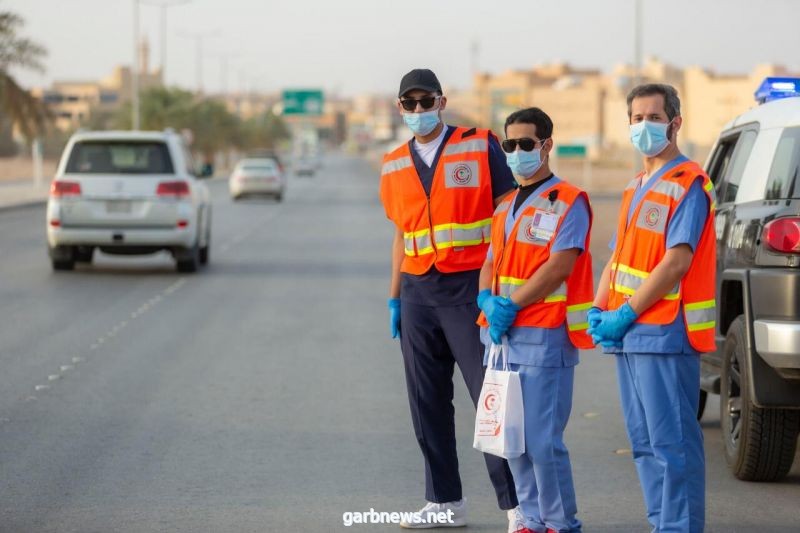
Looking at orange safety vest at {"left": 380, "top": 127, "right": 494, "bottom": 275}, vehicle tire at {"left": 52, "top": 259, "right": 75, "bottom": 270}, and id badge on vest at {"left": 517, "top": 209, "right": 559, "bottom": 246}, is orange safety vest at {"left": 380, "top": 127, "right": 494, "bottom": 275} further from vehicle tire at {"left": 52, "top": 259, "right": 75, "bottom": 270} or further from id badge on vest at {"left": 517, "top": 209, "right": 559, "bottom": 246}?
vehicle tire at {"left": 52, "top": 259, "right": 75, "bottom": 270}

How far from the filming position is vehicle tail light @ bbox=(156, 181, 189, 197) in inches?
803

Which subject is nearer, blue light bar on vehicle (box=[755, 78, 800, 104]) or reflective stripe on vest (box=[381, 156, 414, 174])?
reflective stripe on vest (box=[381, 156, 414, 174])

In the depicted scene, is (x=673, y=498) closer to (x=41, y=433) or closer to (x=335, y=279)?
(x=41, y=433)

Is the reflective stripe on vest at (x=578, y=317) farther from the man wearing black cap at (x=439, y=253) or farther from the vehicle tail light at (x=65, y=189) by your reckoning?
the vehicle tail light at (x=65, y=189)

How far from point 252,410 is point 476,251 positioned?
3.75 meters

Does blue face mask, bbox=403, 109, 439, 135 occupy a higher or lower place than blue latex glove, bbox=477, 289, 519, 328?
higher

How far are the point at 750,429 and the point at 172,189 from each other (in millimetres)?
13941

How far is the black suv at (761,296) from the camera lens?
7051 millimetres

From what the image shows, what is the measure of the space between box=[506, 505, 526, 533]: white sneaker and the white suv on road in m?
14.4

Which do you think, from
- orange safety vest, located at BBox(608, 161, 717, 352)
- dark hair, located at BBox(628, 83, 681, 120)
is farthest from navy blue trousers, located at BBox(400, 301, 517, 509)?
dark hair, located at BBox(628, 83, 681, 120)

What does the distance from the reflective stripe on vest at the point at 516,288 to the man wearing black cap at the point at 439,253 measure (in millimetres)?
411

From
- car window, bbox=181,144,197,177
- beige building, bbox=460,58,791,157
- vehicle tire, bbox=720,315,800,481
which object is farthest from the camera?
beige building, bbox=460,58,791,157

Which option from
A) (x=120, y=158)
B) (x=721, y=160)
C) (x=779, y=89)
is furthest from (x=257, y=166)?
(x=779, y=89)

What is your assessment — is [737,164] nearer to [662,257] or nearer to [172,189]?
[662,257]
